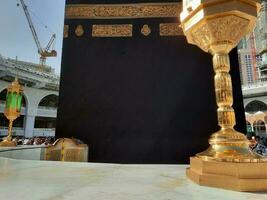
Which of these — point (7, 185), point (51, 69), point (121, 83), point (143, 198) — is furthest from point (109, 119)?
point (51, 69)

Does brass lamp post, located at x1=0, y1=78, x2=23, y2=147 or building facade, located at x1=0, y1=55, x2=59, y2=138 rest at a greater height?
building facade, located at x1=0, y1=55, x2=59, y2=138

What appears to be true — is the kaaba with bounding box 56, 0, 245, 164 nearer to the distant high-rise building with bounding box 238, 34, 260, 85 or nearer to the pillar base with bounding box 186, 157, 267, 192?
the pillar base with bounding box 186, 157, 267, 192

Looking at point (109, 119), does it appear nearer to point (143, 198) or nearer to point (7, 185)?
point (7, 185)

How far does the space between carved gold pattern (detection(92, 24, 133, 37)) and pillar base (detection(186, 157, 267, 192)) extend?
215 centimetres

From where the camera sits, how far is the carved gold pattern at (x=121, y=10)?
2646 millimetres

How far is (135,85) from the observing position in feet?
8.16

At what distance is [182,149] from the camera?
2361 millimetres

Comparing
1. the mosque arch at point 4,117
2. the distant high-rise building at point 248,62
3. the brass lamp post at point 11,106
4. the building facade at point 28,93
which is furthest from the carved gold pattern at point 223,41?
the distant high-rise building at point 248,62

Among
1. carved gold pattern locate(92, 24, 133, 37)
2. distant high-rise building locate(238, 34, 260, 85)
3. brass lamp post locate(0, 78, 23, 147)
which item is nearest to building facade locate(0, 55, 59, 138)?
brass lamp post locate(0, 78, 23, 147)

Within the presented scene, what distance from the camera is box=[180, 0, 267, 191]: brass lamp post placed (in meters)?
0.70

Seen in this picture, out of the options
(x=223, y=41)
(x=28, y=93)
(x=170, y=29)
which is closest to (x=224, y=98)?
(x=223, y=41)

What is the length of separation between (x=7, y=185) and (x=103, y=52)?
6.58 ft

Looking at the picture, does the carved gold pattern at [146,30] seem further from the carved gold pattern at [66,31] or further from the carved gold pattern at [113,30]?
the carved gold pattern at [66,31]

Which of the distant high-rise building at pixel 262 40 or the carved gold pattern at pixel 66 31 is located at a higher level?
the distant high-rise building at pixel 262 40
